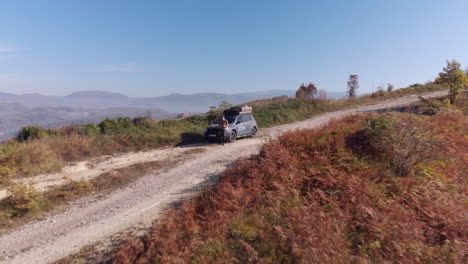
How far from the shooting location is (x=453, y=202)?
4.62 m

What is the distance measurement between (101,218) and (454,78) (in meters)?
28.0

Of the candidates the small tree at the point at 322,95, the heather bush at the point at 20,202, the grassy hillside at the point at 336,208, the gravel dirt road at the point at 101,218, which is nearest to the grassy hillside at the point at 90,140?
the heather bush at the point at 20,202

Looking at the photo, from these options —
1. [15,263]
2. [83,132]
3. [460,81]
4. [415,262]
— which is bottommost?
[15,263]

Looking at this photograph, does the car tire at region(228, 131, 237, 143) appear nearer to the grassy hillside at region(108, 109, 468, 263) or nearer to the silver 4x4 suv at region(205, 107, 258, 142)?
the silver 4x4 suv at region(205, 107, 258, 142)

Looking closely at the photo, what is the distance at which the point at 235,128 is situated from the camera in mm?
14422

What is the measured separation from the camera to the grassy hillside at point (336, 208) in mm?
3633

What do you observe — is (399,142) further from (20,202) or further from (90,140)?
(90,140)

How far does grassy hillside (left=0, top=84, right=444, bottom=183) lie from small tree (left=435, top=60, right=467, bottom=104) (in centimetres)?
1392

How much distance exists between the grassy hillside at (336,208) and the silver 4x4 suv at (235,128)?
6274mm

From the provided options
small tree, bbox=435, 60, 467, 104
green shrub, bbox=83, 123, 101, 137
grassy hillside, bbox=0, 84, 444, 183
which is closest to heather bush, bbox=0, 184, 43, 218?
grassy hillside, bbox=0, 84, 444, 183

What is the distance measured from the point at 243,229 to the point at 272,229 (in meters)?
0.60

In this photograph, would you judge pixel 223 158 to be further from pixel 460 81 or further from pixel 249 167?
pixel 460 81

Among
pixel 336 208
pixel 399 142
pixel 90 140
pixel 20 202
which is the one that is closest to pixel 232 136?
pixel 90 140

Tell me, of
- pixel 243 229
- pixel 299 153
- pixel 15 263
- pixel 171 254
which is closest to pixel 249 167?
pixel 299 153
